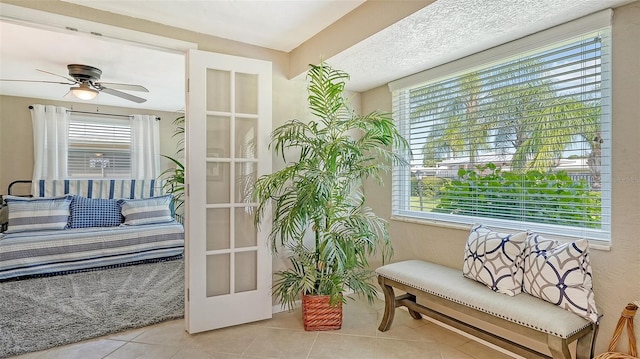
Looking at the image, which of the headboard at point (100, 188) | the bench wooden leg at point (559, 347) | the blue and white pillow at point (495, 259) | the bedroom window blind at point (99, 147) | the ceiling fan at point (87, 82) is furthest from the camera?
the bedroom window blind at point (99, 147)

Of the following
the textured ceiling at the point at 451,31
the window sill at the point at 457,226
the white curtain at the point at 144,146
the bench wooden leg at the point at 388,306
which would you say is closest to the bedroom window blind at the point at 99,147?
the white curtain at the point at 144,146

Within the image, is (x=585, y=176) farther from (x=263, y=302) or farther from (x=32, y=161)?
(x=32, y=161)

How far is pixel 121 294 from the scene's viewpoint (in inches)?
128

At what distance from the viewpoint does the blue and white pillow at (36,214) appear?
4.03 m

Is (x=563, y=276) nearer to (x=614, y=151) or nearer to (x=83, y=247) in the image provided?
(x=614, y=151)

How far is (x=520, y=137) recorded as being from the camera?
85.6 inches

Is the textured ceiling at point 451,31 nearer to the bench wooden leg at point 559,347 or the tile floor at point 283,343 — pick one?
the bench wooden leg at point 559,347

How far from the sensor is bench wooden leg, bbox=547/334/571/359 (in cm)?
153

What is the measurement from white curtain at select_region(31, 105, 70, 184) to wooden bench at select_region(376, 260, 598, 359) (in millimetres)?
5029

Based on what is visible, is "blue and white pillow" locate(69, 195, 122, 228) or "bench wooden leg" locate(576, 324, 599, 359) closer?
"bench wooden leg" locate(576, 324, 599, 359)

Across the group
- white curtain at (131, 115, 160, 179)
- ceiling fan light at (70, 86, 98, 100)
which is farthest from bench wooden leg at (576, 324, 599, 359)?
white curtain at (131, 115, 160, 179)

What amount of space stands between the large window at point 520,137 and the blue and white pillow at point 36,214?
170 inches

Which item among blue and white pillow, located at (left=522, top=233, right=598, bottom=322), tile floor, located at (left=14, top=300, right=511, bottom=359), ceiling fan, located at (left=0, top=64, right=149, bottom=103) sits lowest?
tile floor, located at (left=14, top=300, right=511, bottom=359)

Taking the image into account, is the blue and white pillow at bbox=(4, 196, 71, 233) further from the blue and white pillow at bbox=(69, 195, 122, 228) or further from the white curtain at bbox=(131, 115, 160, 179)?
the white curtain at bbox=(131, 115, 160, 179)
